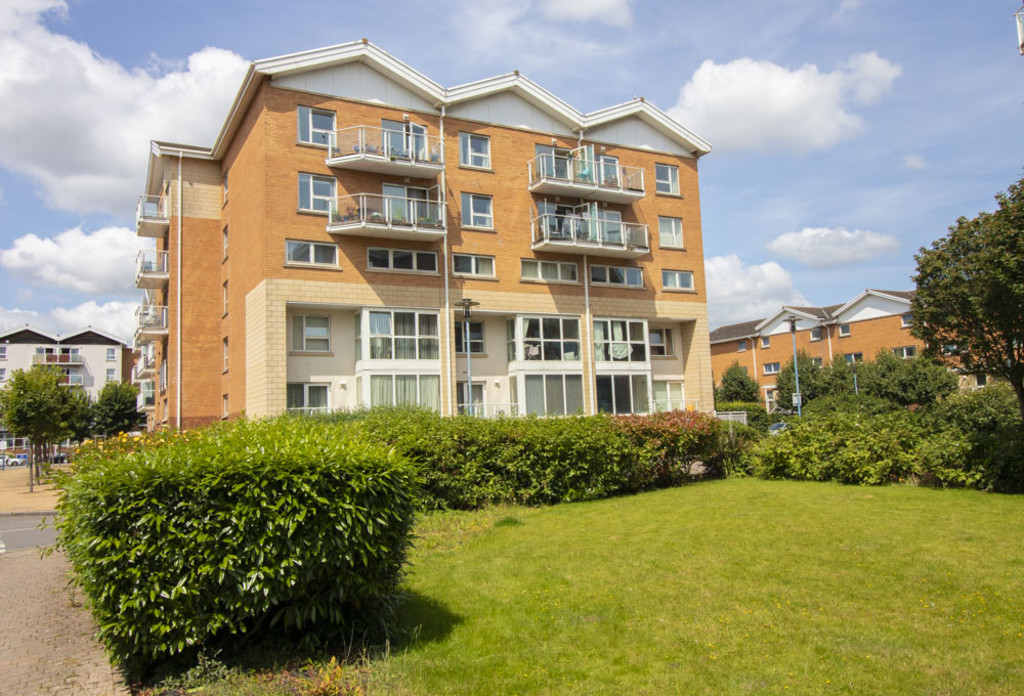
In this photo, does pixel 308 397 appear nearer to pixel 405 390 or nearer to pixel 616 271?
pixel 405 390

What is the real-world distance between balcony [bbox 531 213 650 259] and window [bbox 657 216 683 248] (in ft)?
7.31

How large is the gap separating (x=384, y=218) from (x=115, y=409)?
4357cm

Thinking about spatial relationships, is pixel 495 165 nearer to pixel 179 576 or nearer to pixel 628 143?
pixel 628 143

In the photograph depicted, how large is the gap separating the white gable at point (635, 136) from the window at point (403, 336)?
12.1 m

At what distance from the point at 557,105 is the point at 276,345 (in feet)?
52.3

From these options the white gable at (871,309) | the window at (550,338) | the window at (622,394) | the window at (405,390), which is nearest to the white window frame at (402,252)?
the window at (405,390)

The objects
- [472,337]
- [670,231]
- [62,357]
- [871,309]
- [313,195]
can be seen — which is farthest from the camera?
[62,357]

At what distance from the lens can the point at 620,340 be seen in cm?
3134

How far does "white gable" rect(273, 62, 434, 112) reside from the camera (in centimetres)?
2594

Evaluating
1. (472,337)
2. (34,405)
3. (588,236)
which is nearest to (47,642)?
(472,337)

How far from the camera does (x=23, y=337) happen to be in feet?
263

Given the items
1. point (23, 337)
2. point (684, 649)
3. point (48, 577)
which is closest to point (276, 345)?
point (48, 577)

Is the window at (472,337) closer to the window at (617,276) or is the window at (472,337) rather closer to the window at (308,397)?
the window at (308,397)

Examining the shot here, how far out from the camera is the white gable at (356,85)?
25938mm
